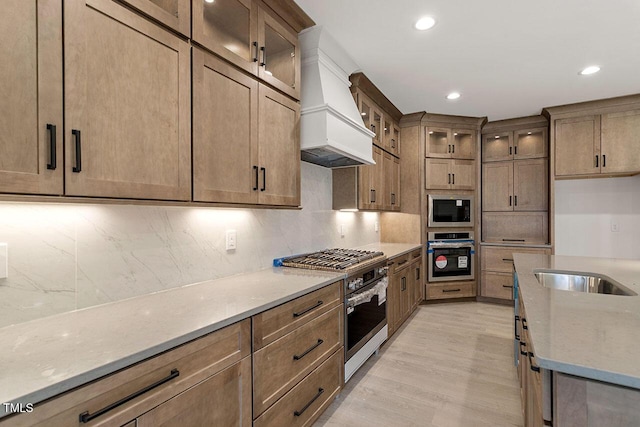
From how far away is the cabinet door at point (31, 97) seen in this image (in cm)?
89

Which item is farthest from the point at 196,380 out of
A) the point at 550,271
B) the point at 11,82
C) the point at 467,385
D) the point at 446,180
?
the point at 446,180

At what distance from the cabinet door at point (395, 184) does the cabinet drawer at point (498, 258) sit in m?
1.44

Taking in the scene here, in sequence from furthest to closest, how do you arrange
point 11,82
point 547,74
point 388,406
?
point 547,74 < point 388,406 < point 11,82

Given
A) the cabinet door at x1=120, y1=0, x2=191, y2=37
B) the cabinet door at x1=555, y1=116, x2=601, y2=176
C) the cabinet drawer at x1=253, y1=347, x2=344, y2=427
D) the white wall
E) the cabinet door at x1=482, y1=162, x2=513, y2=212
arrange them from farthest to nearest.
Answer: the cabinet door at x1=482, y1=162, x2=513, y2=212
the white wall
the cabinet door at x1=555, y1=116, x2=601, y2=176
the cabinet drawer at x1=253, y1=347, x2=344, y2=427
the cabinet door at x1=120, y1=0, x2=191, y2=37

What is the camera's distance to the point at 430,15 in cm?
209

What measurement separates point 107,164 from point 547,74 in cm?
371

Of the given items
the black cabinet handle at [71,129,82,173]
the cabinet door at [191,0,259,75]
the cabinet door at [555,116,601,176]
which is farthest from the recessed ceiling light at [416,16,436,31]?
the cabinet door at [555,116,601,176]

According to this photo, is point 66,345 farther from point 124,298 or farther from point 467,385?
point 467,385

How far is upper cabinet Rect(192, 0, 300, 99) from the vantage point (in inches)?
60.1

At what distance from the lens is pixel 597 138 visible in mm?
3795

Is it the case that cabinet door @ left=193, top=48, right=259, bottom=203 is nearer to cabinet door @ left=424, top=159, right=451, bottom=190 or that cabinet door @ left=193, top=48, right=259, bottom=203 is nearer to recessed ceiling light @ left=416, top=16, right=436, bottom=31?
recessed ceiling light @ left=416, top=16, right=436, bottom=31

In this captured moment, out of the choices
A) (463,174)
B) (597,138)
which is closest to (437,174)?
(463,174)

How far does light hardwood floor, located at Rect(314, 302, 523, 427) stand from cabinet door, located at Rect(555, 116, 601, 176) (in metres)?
2.19

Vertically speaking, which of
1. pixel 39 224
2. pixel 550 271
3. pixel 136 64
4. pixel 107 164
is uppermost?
pixel 136 64
